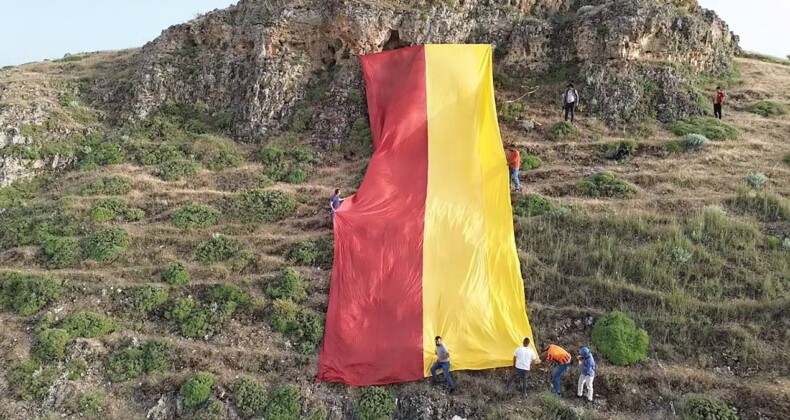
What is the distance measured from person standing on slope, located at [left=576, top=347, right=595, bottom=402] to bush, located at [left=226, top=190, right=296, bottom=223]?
8.40 meters

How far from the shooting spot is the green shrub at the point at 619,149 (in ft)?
47.4

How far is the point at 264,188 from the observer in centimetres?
1460

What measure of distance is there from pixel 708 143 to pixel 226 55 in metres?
16.2

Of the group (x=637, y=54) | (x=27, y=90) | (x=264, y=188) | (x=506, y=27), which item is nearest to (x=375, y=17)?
(x=506, y=27)

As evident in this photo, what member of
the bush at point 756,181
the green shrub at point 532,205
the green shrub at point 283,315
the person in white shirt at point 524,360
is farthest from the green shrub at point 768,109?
the green shrub at point 283,315

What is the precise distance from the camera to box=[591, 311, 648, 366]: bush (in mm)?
8930

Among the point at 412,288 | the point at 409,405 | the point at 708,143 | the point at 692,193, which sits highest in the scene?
the point at 708,143

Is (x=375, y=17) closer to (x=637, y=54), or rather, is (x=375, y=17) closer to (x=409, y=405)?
(x=637, y=54)

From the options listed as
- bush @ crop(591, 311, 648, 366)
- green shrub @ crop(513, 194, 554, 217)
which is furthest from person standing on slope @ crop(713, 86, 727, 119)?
bush @ crop(591, 311, 648, 366)

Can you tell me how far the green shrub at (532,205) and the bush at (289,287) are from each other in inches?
217

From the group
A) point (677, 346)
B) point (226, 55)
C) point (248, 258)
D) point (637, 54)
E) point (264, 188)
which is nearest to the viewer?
point (677, 346)

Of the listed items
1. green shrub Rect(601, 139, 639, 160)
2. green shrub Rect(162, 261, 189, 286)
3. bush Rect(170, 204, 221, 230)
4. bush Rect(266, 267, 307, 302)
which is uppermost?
green shrub Rect(601, 139, 639, 160)

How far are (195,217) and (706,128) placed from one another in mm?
15170

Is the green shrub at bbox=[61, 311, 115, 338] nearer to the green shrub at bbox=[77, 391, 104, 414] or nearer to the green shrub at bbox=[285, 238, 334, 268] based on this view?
the green shrub at bbox=[77, 391, 104, 414]
